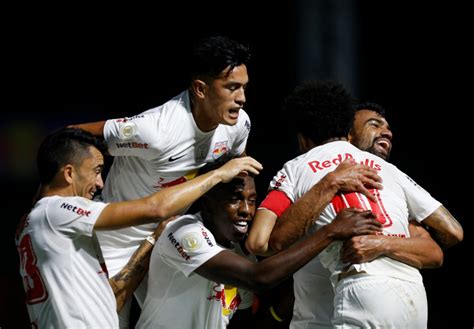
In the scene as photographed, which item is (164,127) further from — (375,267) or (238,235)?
(375,267)

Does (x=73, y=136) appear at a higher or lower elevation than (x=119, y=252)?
higher

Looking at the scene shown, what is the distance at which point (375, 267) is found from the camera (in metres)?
4.18

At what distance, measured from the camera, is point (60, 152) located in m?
4.21

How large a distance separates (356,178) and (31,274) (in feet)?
5.58

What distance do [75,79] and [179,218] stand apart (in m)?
4.60

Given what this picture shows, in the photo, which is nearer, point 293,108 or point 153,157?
point 293,108

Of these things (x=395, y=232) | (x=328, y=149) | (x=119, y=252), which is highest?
(x=328, y=149)

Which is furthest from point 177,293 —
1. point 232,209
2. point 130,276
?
point 232,209

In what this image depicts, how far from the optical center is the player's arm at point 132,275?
5.09 metres

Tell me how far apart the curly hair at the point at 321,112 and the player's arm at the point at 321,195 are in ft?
0.78

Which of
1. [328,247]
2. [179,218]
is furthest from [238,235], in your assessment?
[328,247]

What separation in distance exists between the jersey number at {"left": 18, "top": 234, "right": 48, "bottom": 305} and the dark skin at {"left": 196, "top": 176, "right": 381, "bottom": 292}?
85 cm

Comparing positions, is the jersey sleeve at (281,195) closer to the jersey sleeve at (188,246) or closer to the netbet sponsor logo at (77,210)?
the jersey sleeve at (188,246)

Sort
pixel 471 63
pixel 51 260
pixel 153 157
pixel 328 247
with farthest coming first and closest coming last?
pixel 471 63 → pixel 153 157 → pixel 328 247 → pixel 51 260
